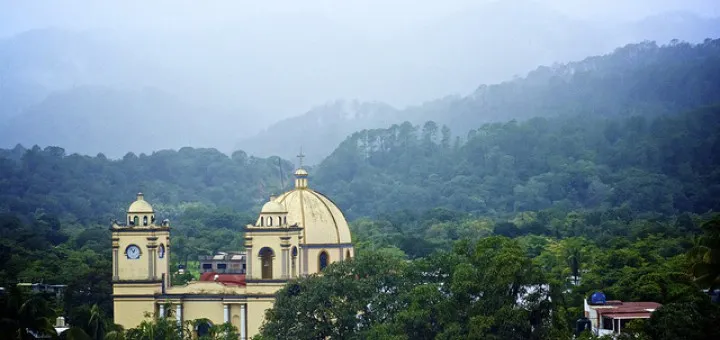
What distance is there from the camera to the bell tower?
5234 cm

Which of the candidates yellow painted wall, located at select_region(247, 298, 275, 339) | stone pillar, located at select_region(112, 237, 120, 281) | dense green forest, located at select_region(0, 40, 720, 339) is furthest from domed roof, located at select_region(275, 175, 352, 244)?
stone pillar, located at select_region(112, 237, 120, 281)

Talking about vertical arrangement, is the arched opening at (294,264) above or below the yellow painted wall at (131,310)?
above

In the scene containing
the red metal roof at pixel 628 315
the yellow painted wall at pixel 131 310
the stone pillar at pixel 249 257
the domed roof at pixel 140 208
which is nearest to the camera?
the red metal roof at pixel 628 315

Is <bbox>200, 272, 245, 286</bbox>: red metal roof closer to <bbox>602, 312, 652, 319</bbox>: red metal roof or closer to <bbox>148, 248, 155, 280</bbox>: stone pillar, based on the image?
<bbox>148, 248, 155, 280</bbox>: stone pillar

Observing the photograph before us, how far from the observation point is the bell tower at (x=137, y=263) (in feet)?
172

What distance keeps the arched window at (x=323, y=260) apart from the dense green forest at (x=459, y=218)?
331 cm

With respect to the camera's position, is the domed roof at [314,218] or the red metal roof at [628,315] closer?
the red metal roof at [628,315]

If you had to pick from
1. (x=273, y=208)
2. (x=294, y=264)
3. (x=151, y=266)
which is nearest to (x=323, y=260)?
(x=294, y=264)

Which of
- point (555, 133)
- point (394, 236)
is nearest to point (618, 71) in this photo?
point (555, 133)

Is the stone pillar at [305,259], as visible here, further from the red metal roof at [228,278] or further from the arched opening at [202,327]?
the arched opening at [202,327]

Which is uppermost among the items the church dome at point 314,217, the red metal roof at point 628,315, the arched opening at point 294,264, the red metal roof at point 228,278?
the church dome at point 314,217

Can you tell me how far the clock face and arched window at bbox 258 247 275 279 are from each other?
163 inches

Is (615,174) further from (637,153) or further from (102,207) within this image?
(102,207)

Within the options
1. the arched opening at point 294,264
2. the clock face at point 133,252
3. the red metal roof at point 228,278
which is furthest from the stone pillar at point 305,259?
the clock face at point 133,252
